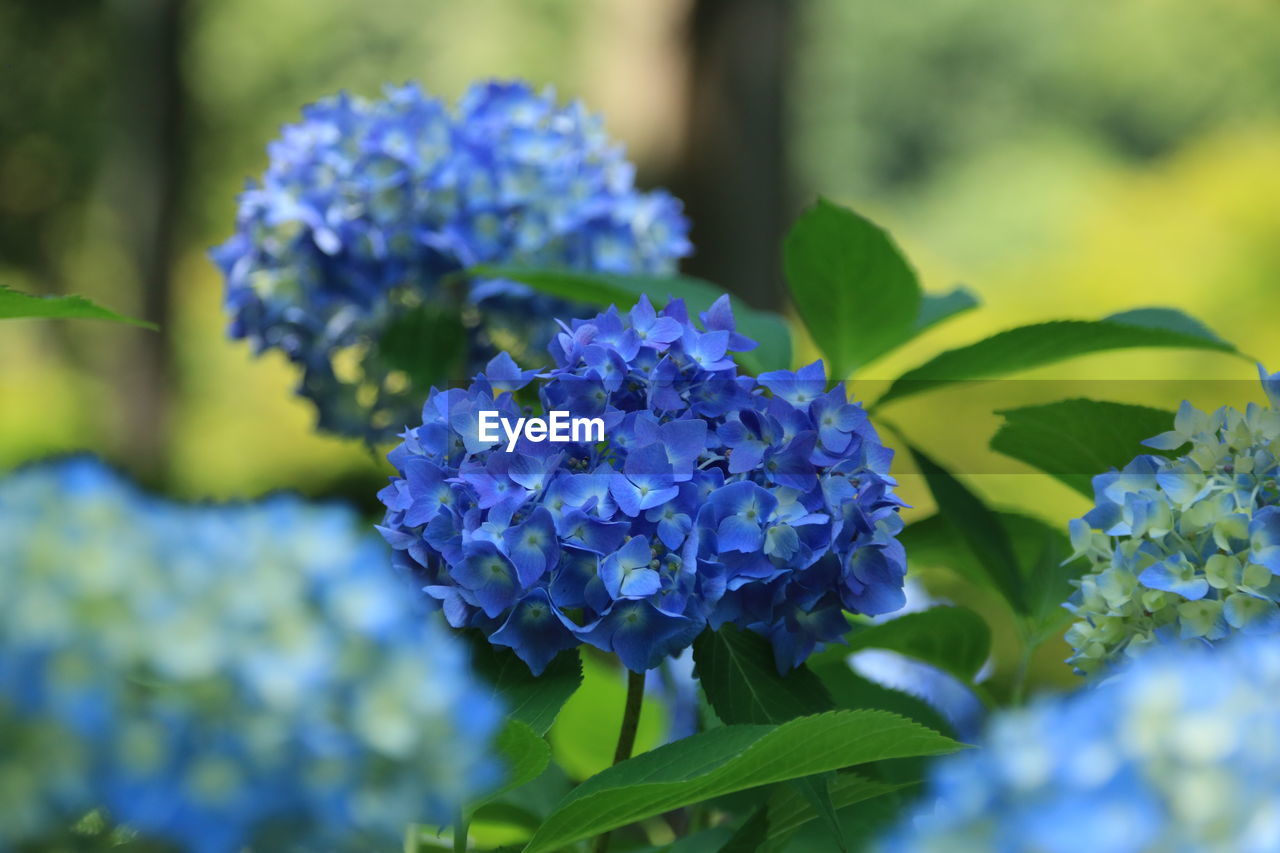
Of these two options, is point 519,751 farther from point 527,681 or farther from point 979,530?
point 979,530

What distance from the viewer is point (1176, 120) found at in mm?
16734

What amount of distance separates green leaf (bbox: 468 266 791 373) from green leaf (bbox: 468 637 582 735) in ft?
1.18

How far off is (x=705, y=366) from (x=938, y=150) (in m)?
19.1

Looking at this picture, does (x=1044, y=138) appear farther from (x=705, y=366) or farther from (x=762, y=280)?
(x=705, y=366)

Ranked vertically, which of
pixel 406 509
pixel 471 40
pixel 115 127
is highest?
pixel 471 40

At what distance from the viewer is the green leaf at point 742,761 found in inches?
24.0

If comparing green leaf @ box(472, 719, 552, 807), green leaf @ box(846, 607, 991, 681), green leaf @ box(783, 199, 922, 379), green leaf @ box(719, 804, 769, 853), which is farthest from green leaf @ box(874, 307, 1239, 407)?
green leaf @ box(472, 719, 552, 807)

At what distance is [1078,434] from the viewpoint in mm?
879

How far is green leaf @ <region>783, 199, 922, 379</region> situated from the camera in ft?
3.59

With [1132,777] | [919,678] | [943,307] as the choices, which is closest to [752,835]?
[1132,777]

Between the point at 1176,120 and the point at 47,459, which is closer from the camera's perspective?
the point at 47,459

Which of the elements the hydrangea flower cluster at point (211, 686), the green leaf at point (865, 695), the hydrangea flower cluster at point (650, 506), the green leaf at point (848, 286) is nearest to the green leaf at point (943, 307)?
the green leaf at point (848, 286)

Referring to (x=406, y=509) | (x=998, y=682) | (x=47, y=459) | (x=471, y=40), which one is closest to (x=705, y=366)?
(x=406, y=509)

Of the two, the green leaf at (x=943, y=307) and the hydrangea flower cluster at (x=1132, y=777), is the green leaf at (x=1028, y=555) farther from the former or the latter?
the hydrangea flower cluster at (x=1132, y=777)
